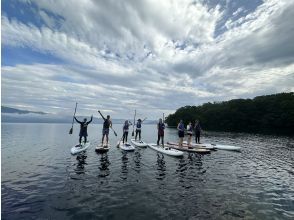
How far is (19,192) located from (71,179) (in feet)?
11.4

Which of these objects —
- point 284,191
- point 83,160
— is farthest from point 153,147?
point 284,191

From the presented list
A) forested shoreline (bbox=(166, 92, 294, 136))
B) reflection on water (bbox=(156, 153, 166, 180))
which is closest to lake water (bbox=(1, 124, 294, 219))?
reflection on water (bbox=(156, 153, 166, 180))

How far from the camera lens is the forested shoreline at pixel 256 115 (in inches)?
3907

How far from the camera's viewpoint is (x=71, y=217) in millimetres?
9789

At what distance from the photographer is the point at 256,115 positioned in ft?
362

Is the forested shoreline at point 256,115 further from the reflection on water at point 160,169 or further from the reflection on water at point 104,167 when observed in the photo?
the reflection on water at point 104,167

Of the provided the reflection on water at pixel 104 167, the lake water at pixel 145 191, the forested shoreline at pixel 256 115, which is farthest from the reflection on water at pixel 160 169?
the forested shoreline at pixel 256 115

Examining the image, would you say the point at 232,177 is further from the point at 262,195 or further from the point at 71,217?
the point at 71,217

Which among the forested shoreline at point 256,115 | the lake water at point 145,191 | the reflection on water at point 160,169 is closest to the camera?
the lake water at point 145,191

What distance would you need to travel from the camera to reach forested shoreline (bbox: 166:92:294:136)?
9925cm

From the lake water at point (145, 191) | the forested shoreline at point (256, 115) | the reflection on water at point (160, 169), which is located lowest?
Answer: the lake water at point (145, 191)

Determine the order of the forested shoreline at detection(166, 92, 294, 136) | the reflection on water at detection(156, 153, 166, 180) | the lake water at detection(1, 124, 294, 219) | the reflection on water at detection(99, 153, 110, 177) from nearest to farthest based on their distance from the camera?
the lake water at detection(1, 124, 294, 219), the reflection on water at detection(156, 153, 166, 180), the reflection on water at detection(99, 153, 110, 177), the forested shoreline at detection(166, 92, 294, 136)

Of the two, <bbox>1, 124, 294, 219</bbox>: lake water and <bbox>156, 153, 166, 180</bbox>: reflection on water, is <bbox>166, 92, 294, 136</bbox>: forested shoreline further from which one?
<bbox>1, 124, 294, 219</bbox>: lake water

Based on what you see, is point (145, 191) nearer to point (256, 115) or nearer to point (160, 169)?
point (160, 169)
